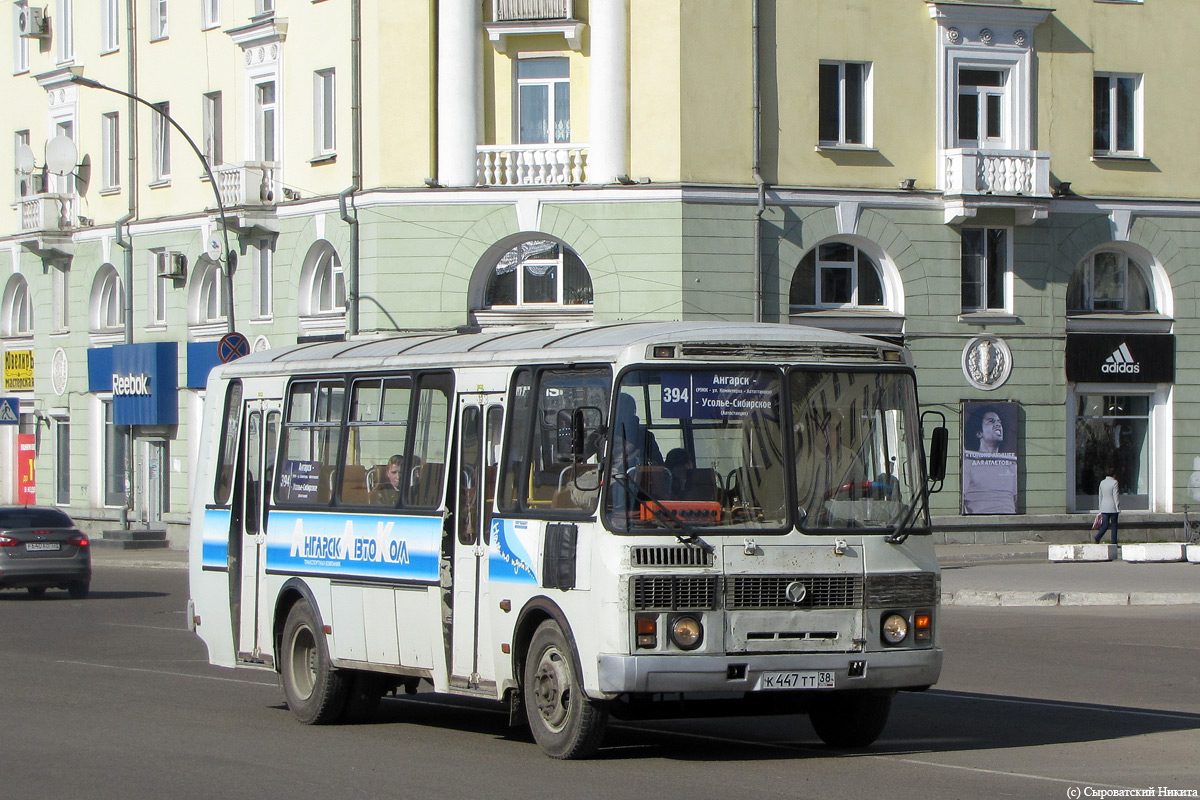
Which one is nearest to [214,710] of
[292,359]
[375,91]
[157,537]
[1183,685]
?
[292,359]

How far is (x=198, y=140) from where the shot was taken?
3884 cm

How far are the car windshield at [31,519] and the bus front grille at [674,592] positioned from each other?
61.0ft

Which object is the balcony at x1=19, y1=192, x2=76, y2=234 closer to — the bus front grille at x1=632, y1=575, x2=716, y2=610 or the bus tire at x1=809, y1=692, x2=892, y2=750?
the bus tire at x1=809, y1=692, x2=892, y2=750

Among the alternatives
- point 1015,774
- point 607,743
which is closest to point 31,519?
point 607,743

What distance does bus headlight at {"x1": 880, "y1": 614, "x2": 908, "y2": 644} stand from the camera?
10594mm

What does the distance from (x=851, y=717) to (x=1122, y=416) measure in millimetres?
25919

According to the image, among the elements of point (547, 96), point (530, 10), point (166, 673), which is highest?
point (530, 10)

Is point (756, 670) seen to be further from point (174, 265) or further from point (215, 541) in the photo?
point (174, 265)

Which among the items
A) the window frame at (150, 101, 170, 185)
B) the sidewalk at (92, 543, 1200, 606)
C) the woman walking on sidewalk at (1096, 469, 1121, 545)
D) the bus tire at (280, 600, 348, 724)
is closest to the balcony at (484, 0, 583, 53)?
the window frame at (150, 101, 170, 185)

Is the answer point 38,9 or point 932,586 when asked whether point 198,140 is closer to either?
Result: point 38,9

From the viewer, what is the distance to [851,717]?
11.3 m

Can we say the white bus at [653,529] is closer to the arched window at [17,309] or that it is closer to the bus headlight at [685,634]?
the bus headlight at [685,634]

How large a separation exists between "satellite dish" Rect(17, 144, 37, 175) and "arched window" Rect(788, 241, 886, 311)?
69.9 feet

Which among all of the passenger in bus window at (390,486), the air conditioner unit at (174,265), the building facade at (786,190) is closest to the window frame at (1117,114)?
the building facade at (786,190)
